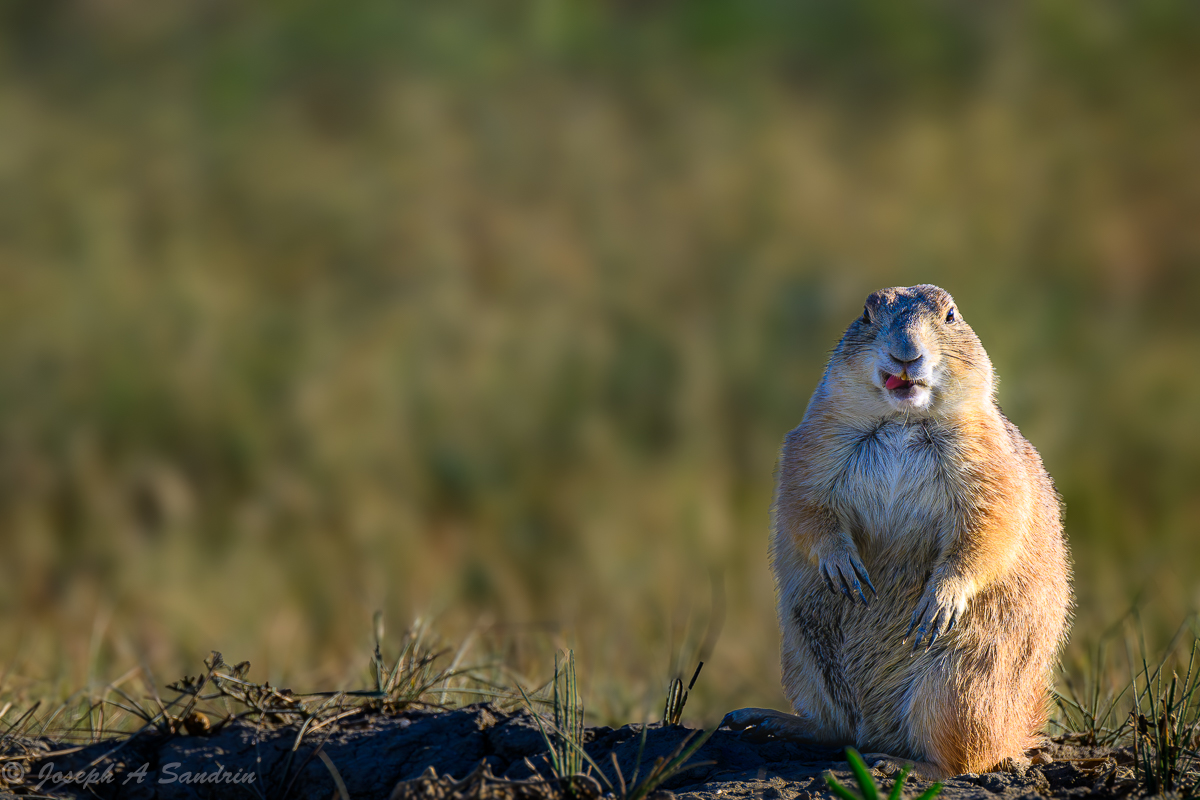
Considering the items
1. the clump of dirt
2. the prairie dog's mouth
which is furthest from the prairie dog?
the clump of dirt

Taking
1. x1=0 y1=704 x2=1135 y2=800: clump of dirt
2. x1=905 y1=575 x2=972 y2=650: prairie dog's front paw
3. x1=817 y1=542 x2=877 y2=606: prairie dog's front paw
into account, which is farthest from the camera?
x1=817 y1=542 x2=877 y2=606: prairie dog's front paw

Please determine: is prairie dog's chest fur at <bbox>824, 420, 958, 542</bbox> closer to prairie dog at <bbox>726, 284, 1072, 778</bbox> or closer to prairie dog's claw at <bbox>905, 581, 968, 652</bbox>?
prairie dog at <bbox>726, 284, 1072, 778</bbox>

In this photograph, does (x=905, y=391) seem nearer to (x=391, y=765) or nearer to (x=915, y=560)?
(x=915, y=560)

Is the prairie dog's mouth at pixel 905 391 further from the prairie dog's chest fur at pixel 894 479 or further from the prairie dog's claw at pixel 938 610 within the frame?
the prairie dog's claw at pixel 938 610

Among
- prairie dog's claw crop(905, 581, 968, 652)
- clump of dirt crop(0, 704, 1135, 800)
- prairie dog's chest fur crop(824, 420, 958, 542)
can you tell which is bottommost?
clump of dirt crop(0, 704, 1135, 800)

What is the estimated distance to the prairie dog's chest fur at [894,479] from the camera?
3.29m

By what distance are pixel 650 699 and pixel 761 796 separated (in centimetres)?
166

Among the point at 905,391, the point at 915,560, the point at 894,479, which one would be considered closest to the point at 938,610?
the point at 915,560

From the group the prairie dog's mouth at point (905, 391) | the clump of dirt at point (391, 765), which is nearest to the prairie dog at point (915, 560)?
the prairie dog's mouth at point (905, 391)

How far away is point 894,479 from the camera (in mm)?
3309

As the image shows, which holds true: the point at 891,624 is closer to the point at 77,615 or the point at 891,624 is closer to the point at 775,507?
the point at 775,507

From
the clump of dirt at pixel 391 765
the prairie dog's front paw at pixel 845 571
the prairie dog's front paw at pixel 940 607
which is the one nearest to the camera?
the clump of dirt at pixel 391 765

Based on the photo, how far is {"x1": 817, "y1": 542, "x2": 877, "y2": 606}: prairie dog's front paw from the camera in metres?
3.22

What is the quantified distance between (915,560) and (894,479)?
0.26 m
